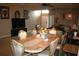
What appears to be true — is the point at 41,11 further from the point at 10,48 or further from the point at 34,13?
the point at 10,48

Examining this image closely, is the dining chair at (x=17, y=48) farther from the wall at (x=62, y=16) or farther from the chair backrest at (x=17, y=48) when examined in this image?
the wall at (x=62, y=16)

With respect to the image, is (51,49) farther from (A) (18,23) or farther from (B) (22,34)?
(A) (18,23)

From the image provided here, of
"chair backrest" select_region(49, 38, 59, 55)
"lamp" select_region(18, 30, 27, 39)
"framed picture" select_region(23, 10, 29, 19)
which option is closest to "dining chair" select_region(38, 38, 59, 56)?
"chair backrest" select_region(49, 38, 59, 55)

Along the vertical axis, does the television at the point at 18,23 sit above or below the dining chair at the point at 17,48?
above

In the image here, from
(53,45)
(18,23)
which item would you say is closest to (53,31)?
(53,45)

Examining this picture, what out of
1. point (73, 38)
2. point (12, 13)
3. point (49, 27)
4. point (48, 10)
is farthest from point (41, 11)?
point (73, 38)

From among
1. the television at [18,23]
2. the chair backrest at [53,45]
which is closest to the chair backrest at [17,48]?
the television at [18,23]

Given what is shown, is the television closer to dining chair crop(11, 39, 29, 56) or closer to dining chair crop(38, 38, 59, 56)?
dining chair crop(11, 39, 29, 56)

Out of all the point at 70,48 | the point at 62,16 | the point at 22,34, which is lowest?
the point at 70,48

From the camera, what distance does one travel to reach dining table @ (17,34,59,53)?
46.7 inches

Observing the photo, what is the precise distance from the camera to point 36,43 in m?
1.29

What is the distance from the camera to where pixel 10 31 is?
1.23 meters

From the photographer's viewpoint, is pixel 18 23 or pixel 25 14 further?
pixel 18 23

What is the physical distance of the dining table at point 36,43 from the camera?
1187mm
